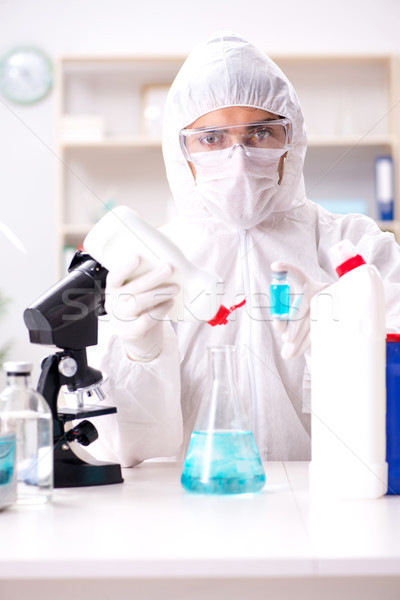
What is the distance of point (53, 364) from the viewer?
3.14ft

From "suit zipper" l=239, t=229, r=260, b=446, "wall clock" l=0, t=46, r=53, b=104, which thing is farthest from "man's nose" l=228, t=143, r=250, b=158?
"wall clock" l=0, t=46, r=53, b=104

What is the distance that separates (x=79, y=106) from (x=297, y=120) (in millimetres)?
2008

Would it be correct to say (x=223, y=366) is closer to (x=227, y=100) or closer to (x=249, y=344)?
(x=249, y=344)

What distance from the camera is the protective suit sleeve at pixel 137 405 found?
1.15 meters

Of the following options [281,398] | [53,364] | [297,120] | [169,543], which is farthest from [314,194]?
[169,543]

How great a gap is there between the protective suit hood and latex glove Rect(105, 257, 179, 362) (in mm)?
447

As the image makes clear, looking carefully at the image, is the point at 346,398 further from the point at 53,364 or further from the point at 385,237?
the point at 385,237

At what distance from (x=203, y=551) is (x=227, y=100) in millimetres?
966

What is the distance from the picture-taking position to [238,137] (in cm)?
134

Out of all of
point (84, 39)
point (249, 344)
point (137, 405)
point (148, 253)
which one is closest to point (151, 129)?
point (84, 39)

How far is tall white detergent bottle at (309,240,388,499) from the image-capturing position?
817mm

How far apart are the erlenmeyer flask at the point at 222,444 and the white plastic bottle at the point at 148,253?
103 mm

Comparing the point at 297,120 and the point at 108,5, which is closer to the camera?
the point at 297,120

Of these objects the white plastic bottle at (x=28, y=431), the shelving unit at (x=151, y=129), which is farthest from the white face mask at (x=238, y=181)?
the shelving unit at (x=151, y=129)
